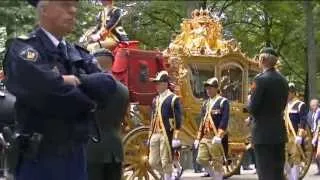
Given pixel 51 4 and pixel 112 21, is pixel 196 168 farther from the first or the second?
pixel 51 4

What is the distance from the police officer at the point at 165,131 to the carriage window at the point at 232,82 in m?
3.05

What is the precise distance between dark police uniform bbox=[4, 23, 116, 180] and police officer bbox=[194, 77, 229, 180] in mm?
8574

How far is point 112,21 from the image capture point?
1243 cm

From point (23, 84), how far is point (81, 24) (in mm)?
17569

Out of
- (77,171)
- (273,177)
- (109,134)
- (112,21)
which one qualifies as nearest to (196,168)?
(112,21)

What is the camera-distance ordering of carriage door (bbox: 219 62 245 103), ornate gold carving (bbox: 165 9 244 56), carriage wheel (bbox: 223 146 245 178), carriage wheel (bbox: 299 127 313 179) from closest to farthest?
1. carriage wheel (bbox: 299 127 313 179)
2. carriage wheel (bbox: 223 146 245 178)
3. ornate gold carving (bbox: 165 9 244 56)
4. carriage door (bbox: 219 62 245 103)

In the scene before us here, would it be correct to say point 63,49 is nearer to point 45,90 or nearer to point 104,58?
point 45,90

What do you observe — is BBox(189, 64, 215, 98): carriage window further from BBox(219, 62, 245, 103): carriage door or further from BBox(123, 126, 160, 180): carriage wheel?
BBox(123, 126, 160, 180): carriage wheel

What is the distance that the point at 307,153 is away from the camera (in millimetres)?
13500

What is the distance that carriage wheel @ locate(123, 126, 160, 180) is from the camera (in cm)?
1187

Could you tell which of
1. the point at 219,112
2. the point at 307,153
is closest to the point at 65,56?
the point at 219,112

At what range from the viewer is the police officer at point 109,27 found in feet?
40.7

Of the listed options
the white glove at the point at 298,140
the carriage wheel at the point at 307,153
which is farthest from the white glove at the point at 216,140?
the carriage wheel at the point at 307,153

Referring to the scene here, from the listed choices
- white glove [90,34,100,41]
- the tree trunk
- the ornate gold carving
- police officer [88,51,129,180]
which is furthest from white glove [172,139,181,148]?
the tree trunk
